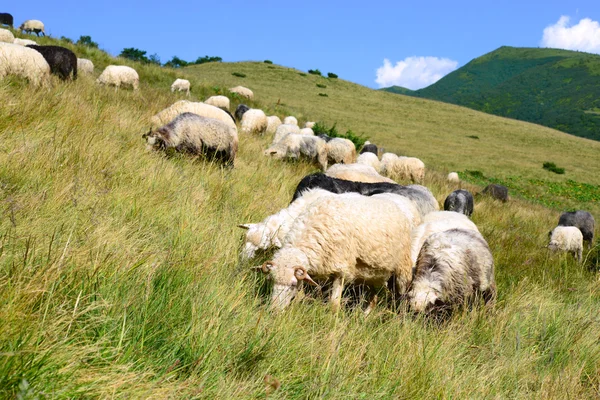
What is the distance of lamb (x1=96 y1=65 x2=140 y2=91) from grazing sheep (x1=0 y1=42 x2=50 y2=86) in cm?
687

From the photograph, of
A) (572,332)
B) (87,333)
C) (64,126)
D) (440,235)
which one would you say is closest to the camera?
(87,333)

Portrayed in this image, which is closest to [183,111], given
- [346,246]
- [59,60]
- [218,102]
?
[59,60]

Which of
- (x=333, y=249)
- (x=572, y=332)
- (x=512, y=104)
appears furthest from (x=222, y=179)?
(x=512, y=104)

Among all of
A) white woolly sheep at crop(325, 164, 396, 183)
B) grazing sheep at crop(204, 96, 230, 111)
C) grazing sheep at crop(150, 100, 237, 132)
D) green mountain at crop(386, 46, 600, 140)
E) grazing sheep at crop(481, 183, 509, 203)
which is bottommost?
grazing sheep at crop(481, 183, 509, 203)

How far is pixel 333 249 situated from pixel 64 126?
3.67m

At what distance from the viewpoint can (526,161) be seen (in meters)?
32.3

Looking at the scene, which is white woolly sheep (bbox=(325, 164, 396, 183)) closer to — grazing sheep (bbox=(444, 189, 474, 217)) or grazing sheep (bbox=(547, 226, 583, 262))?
grazing sheep (bbox=(444, 189, 474, 217))

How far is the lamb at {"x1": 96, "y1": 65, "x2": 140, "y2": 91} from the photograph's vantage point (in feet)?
49.1

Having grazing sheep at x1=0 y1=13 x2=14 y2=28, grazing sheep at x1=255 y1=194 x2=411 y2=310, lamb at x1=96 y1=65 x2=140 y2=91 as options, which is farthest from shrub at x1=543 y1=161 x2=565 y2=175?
grazing sheep at x1=0 y1=13 x2=14 y2=28

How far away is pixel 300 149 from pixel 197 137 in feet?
15.3

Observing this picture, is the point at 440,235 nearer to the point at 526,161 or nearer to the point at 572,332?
the point at 572,332

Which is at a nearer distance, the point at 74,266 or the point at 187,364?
the point at 187,364

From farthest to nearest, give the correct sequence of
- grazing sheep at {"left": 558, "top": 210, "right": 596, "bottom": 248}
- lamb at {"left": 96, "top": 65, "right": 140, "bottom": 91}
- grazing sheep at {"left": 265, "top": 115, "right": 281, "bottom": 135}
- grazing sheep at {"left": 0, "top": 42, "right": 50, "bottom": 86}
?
grazing sheep at {"left": 265, "top": 115, "right": 281, "bottom": 135} → lamb at {"left": 96, "top": 65, "right": 140, "bottom": 91} → grazing sheep at {"left": 558, "top": 210, "right": 596, "bottom": 248} → grazing sheep at {"left": 0, "top": 42, "right": 50, "bottom": 86}

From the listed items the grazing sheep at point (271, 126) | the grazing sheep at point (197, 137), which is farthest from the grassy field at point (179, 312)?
the grazing sheep at point (271, 126)
